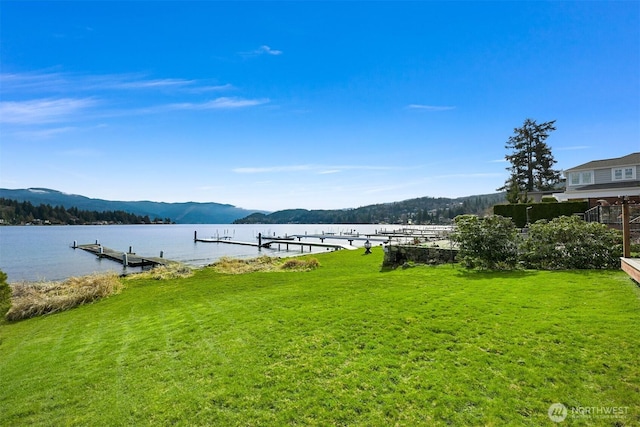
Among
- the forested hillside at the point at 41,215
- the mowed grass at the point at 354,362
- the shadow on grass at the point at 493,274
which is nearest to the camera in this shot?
the mowed grass at the point at 354,362

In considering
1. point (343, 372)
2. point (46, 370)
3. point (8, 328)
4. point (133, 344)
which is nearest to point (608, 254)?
point (343, 372)

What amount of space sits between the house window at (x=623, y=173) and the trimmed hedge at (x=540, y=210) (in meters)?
7.69

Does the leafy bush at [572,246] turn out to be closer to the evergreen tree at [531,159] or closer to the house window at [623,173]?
the house window at [623,173]

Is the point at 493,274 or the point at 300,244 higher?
the point at 493,274

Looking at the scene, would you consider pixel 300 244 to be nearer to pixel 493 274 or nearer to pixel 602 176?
pixel 602 176

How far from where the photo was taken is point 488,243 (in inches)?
488

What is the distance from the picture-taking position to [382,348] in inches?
209

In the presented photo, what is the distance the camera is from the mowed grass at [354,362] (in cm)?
381

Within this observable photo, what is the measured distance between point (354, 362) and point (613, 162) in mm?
30751

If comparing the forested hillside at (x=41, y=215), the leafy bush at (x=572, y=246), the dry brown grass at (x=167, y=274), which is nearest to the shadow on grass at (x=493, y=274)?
the leafy bush at (x=572, y=246)

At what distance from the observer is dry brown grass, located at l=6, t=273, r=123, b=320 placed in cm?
1198

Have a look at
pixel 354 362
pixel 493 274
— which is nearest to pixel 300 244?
pixel 493 274

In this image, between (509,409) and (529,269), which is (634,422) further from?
(529,269)

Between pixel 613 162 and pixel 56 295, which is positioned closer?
pixel 56 295
